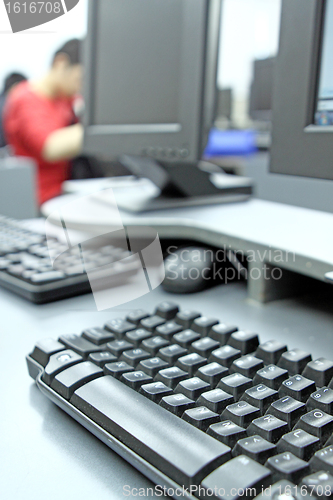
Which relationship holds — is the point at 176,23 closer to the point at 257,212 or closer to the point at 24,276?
the point at 257,212

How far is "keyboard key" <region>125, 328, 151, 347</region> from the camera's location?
0.33 metres

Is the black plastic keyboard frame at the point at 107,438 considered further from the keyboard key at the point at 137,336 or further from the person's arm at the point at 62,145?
the person's arm at the point at 62,145

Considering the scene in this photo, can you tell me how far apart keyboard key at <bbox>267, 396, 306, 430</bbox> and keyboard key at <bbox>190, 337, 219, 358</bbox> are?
0.07 m

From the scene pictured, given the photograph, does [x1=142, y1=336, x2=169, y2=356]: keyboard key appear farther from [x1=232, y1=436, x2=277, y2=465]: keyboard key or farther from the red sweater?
the red sweater

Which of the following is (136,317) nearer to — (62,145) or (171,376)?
(171,376)

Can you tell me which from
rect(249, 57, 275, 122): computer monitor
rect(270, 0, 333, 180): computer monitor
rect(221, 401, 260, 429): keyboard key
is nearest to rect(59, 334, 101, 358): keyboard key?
rect(221, 401, 260, 429): keyboard key

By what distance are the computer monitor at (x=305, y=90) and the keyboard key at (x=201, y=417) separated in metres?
0.23

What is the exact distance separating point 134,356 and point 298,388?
110mm

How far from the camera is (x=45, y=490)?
8.6 inches

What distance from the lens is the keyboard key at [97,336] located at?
13.1 inches

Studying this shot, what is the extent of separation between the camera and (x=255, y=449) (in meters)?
0.21

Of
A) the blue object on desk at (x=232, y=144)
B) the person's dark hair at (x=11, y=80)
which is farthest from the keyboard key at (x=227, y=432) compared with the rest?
the person's dark hair at (x=11, y=80)

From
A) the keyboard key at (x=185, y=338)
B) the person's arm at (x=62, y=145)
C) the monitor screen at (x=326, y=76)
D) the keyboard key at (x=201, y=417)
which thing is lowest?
the keyboard key at (x=201, y=417)

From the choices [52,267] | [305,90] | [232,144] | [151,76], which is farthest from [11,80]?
[305,90]
